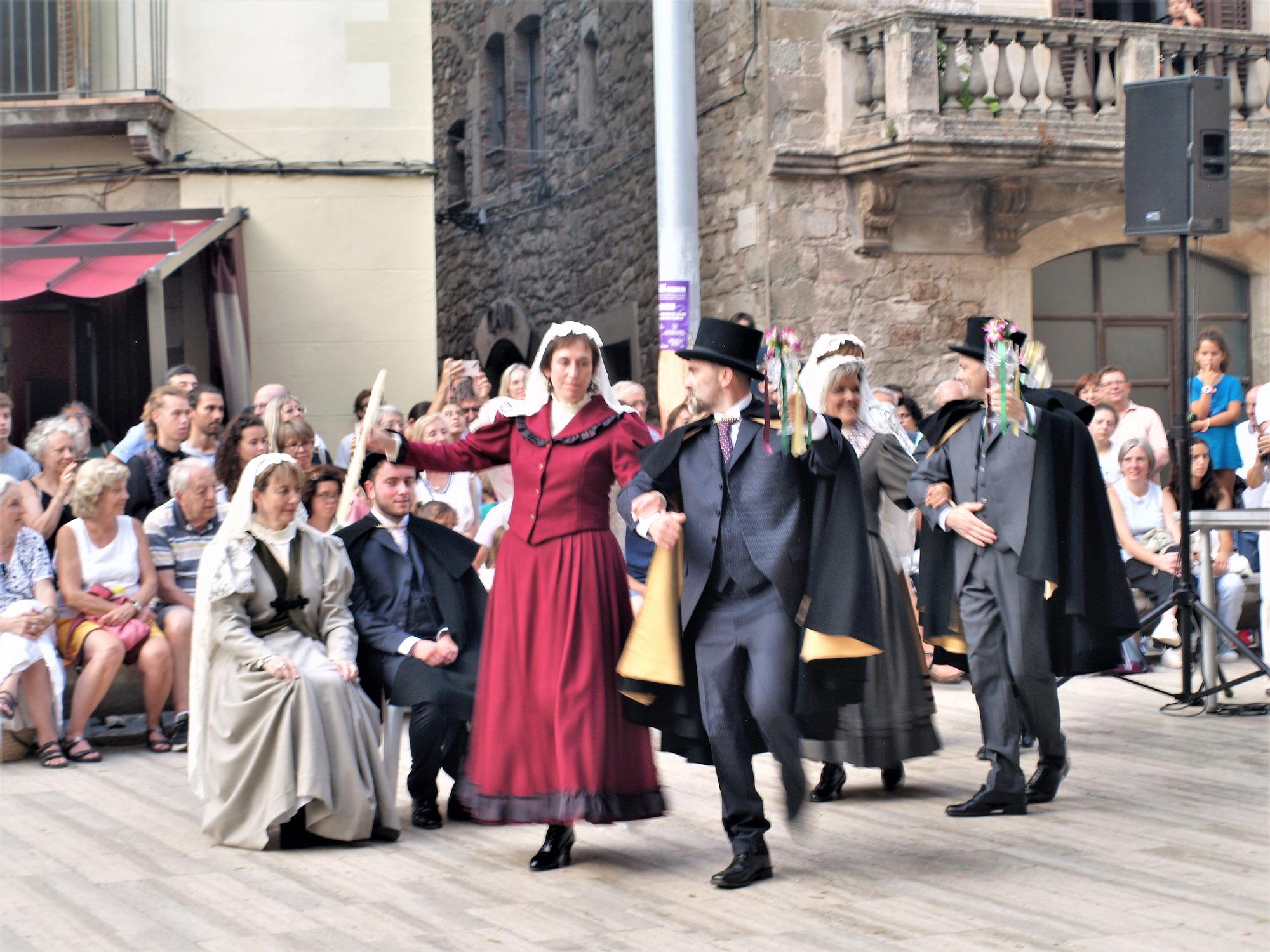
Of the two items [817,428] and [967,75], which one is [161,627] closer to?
[817,428]

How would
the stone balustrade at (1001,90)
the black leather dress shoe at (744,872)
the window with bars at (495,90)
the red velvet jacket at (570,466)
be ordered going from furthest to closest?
the window with bars at (495,90)
the stone balustrade at (1001,90)
the red velvet jacket at (570,466)
the black leather dress shoe at (744,872)

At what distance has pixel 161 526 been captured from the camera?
7.96 m

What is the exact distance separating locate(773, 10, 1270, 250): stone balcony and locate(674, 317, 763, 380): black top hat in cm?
858

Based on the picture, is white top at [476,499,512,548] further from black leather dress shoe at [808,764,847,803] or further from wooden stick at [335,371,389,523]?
black leather dress shoe at [808,764,847,803]

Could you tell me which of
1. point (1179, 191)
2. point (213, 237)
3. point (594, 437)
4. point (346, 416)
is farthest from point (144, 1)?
point (594, 437)

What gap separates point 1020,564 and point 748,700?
1.47 metres

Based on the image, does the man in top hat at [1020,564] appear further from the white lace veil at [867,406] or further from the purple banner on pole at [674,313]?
the purple banner on pole at [674,313]

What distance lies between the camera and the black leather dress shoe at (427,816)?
587 centimetres

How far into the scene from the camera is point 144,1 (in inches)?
512

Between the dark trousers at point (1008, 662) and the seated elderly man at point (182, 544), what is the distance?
3791 millimetres

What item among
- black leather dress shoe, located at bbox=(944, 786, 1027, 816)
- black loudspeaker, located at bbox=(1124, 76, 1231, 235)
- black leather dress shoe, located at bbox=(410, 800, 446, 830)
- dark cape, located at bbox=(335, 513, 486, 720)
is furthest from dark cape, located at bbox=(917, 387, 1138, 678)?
black loudspeaker, located at bbox=(1124, 76, 1231, 235)

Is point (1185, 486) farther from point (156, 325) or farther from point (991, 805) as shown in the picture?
point (156, 325)

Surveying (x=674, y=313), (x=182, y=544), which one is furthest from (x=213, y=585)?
(x=674, y=313)

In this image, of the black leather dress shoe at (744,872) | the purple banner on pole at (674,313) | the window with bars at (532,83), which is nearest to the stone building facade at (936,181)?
the window with bars at (532,83)
